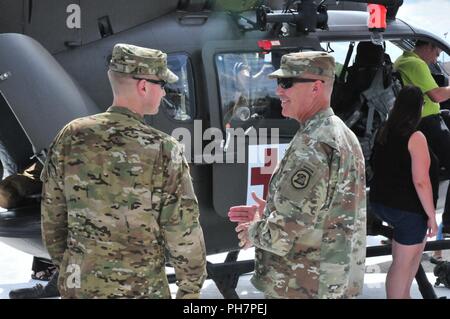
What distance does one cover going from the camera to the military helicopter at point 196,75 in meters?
4.33

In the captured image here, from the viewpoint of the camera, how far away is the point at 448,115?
19.1 ft

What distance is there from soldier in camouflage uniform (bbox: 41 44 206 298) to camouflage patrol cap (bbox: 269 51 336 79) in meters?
0.54

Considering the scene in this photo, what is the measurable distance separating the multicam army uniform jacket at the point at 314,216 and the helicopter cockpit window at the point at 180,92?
1.82m

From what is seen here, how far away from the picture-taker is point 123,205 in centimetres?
265

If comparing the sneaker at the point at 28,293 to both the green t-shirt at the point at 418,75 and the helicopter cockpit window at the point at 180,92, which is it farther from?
the green t-shirt at the point at 418,75

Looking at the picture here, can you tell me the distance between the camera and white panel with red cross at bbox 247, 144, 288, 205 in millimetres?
4570

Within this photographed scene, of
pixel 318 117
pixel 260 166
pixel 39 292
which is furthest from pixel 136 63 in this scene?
pixel 39 292

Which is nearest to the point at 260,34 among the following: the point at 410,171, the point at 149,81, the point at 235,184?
the point at 235,184

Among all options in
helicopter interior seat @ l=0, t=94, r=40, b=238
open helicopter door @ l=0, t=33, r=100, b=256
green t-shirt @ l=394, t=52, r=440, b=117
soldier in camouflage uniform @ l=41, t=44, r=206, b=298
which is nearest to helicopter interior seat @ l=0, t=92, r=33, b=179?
helicopter interior seat @ l=0, t=94, r=40, b=238

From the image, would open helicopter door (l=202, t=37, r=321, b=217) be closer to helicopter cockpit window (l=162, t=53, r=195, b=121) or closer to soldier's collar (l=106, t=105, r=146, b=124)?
helicopter cockpit window (l=162, t=53, r=195, b=121)

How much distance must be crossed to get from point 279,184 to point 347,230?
333 mm

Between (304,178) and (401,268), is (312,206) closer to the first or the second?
(304,178)

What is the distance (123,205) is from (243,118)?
2.14 m

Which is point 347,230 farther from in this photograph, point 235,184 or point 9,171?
point 9,171
